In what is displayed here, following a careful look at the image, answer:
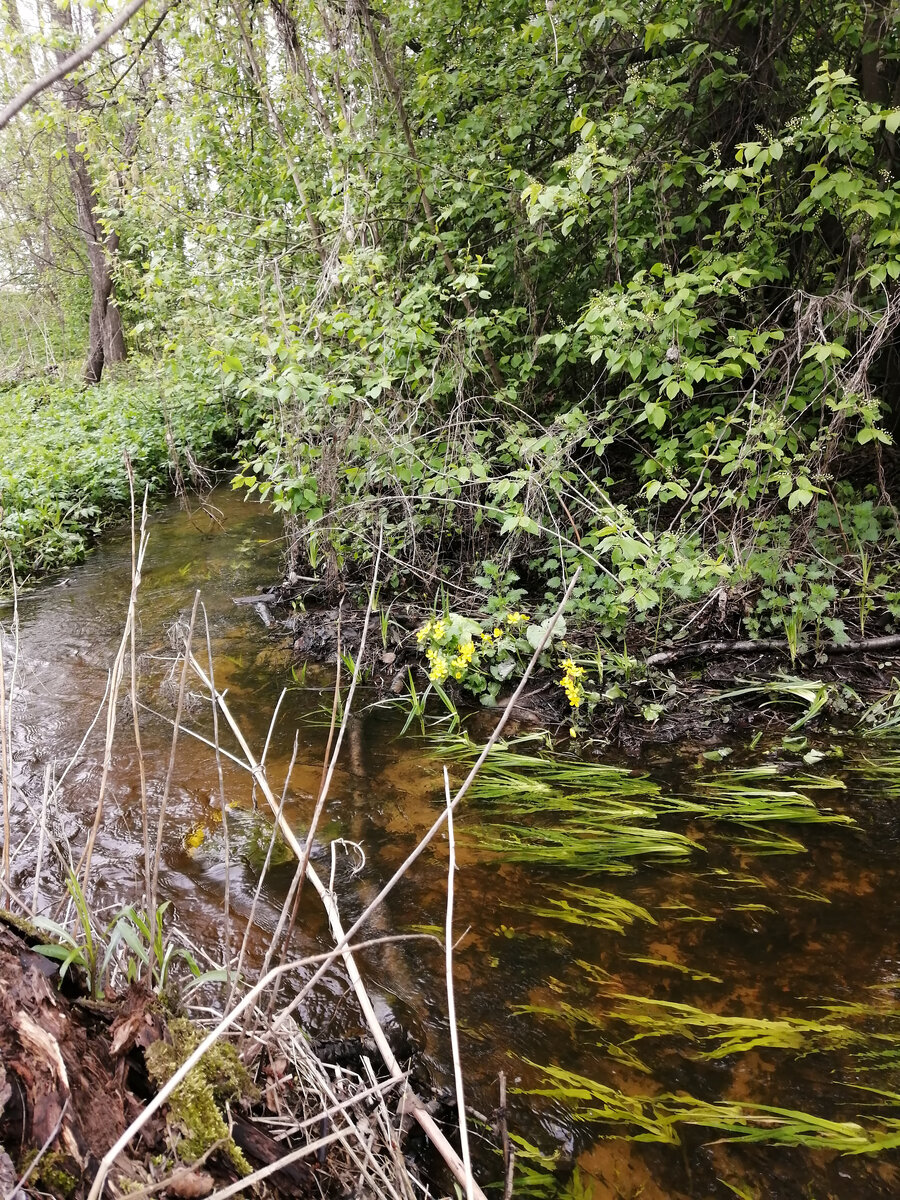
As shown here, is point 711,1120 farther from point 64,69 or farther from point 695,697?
point 64,69

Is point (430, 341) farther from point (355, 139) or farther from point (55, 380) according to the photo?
point (55, 380)

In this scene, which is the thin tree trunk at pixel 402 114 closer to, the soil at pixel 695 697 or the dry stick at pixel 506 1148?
the soil at pixel 695 697

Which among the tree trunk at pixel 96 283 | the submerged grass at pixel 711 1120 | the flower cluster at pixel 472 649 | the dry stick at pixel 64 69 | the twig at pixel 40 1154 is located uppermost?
the tree trunk at pixel 96 283

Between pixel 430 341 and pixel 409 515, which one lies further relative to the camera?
pixel 409 515

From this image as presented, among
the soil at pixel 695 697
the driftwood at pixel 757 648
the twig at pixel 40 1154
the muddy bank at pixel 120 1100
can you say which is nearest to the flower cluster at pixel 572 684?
the soil at pixel 695 697

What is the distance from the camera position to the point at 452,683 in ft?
13.1

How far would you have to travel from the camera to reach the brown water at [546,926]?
1.81 meters

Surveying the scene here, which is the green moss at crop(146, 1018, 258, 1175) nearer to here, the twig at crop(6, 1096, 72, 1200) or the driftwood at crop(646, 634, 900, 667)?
the twig at crop(6, 1096, 72, 1200)

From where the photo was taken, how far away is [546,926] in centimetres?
249

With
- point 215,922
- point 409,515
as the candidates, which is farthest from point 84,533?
point 215,922

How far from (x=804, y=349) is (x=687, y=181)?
1.36m

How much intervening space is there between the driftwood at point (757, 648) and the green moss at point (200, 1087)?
9.37 feet

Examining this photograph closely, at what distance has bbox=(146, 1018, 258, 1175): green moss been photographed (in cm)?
121

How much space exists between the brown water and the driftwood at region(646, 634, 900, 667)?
62 cm
